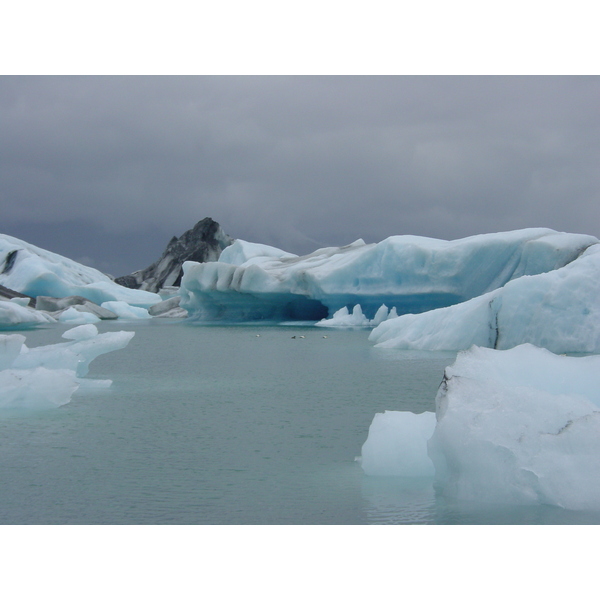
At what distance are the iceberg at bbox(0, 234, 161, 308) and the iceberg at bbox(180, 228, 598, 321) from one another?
7.71m

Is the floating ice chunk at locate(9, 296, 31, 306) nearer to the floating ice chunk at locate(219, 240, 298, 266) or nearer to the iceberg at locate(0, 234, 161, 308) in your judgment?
the iceberg at locate(0, 234, 161, 308)

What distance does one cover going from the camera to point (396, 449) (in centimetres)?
389

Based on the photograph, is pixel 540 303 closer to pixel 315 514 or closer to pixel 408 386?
pixel 408 386

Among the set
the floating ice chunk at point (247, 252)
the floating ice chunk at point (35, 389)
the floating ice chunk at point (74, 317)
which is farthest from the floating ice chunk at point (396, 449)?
the floating ice chunk at point (247, 252)

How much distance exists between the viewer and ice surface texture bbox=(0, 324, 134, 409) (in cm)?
603

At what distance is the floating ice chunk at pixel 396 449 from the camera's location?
385cm

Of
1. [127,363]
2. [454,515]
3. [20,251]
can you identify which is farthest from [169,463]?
[20,251]

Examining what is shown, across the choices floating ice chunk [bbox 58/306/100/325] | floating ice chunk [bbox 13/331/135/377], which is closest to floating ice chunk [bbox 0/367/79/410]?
floating ice chunk [bbox 13/331/135/377]

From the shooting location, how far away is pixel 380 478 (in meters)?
3.80

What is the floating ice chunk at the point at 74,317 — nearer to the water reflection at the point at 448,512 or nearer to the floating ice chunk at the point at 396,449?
the floating ice chunk at the point at 396,449

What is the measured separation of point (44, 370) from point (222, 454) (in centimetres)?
264

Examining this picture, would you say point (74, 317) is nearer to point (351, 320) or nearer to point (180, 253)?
point (351, 320)

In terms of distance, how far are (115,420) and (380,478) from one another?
8.67 feet

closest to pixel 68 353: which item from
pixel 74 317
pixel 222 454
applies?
pixel 222 454
